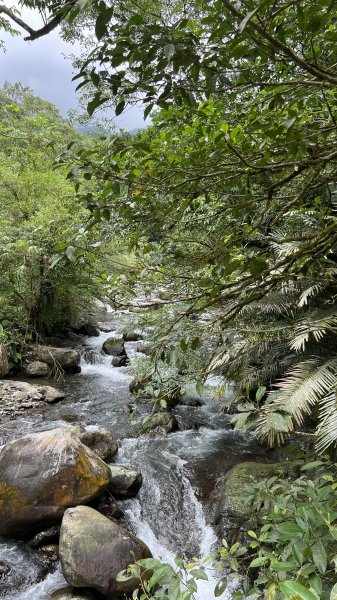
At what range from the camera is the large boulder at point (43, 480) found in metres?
Result: 3.79

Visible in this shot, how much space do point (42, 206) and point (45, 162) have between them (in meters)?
2.56

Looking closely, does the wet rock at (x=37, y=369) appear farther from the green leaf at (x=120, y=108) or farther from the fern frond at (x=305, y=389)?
the green leaf at (x=120, y=108)

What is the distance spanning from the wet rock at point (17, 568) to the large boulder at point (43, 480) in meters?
0.16

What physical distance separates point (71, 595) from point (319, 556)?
9.45 feet

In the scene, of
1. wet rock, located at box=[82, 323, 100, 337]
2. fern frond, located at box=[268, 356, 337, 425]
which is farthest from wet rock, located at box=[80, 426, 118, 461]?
wet rock, located at box=[82, 323, 100, 337]

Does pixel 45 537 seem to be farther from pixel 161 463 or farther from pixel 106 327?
pixel 106 327

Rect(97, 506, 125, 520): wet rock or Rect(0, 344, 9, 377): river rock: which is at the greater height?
Rect(0, 344, 9, 377): river rock

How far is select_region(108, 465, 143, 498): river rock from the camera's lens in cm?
447

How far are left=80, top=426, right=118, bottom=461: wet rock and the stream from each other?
0.63ft

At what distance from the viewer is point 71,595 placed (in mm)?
3143

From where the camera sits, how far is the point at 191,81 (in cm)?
122

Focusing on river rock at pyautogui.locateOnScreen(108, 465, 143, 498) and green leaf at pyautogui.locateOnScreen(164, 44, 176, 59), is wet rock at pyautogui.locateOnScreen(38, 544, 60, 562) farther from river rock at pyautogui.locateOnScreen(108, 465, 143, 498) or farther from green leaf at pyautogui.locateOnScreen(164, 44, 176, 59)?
green leaf at pyautogui.locateOnScreen(164, 44, 176, 59)

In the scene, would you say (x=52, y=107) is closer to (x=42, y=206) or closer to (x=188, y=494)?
(x=42, y=206)

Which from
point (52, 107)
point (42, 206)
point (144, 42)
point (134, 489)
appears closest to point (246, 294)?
point (144, 42)
